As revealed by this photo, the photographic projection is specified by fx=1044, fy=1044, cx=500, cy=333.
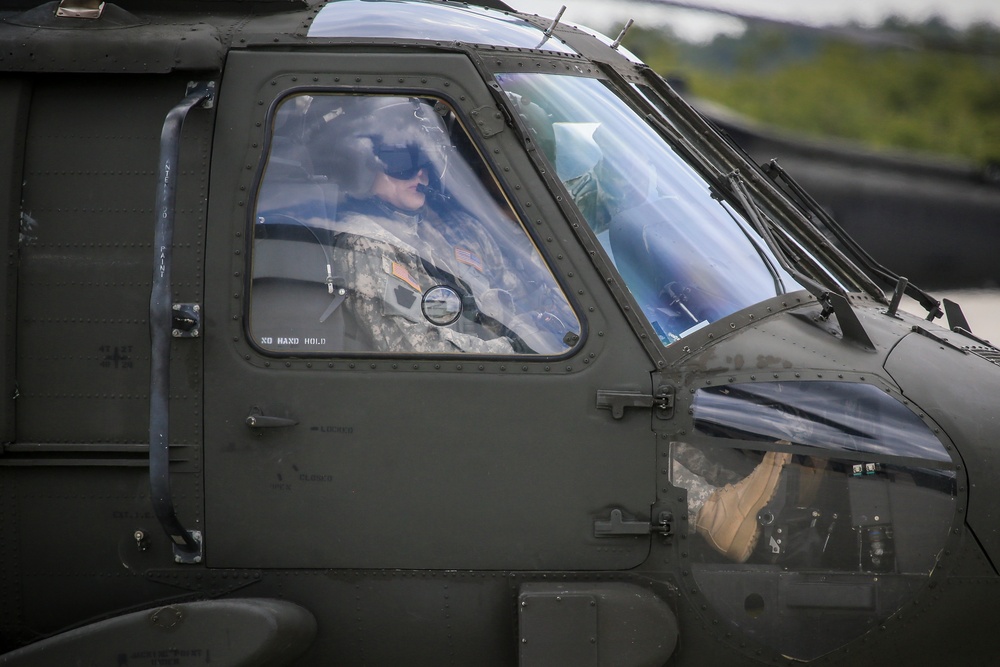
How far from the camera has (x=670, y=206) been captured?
3377 millimetres

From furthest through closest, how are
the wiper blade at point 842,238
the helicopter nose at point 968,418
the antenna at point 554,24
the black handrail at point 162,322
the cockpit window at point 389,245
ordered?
the wiper blade at point 842,238 → the antenna at point 554,24 → the cockpit window at point 389,245 → the helicopter nose at point 968,418 → the black handrail at point 162,322

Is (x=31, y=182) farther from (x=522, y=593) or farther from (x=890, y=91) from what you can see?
(x=890, y=91)

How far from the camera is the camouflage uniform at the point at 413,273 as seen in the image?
3.17 metres

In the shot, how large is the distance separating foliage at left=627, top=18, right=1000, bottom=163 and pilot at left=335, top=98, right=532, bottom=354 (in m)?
14.0

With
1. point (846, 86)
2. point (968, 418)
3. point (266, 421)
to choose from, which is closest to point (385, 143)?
point (266, 421)

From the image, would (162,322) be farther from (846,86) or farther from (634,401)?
(846,86)

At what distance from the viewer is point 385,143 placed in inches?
127

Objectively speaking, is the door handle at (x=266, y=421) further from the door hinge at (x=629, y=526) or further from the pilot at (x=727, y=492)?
the pilot at (x=727, y=492)

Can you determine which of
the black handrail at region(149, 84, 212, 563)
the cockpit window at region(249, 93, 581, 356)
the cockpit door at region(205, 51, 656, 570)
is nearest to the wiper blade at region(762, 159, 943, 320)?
the cockpit door at region(205, 51, 656, 570)

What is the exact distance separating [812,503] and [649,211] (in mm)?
1028

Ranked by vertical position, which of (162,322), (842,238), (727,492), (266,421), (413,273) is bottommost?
(727,492)

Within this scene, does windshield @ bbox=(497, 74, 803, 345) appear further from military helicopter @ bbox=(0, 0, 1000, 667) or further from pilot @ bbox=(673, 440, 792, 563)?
pilot @ bbox=(673, 440, 792, 563)

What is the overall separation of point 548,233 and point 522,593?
1.07 meters

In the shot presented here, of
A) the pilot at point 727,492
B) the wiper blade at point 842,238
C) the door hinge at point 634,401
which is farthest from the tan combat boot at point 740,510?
the wiper blade at point 842,238
